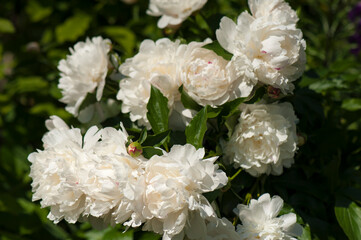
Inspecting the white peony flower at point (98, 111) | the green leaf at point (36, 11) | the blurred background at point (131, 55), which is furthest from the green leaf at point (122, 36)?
the white peony flower at point (98, 111)

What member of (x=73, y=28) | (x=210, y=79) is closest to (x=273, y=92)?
(x=210, y=79)

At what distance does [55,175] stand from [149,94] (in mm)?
255

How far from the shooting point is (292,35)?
0.83 metres

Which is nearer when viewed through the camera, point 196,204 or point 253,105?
point 196,204

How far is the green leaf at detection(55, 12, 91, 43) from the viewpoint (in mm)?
1860

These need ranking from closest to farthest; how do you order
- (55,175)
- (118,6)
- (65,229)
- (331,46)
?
(55,175) < (65,229) < (331,46) < (118,6)

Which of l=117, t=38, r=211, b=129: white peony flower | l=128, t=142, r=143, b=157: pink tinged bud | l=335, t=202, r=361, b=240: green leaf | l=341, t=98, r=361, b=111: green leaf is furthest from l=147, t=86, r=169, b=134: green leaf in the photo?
l=341, t=98, r=361, b=111: green leaf

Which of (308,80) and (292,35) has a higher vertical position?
(292,35)

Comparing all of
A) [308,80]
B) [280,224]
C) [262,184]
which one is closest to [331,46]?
[308,80]

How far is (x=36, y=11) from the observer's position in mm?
2002

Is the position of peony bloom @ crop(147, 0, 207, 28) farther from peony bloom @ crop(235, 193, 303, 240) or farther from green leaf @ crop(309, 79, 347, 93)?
peony bloom @ crop(235, 193, 303, 240)

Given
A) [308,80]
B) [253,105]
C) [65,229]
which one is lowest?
[65,229]

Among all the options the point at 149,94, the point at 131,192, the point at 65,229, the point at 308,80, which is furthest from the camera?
the point at 65,229

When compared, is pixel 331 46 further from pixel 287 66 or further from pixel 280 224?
pixel 280 224
